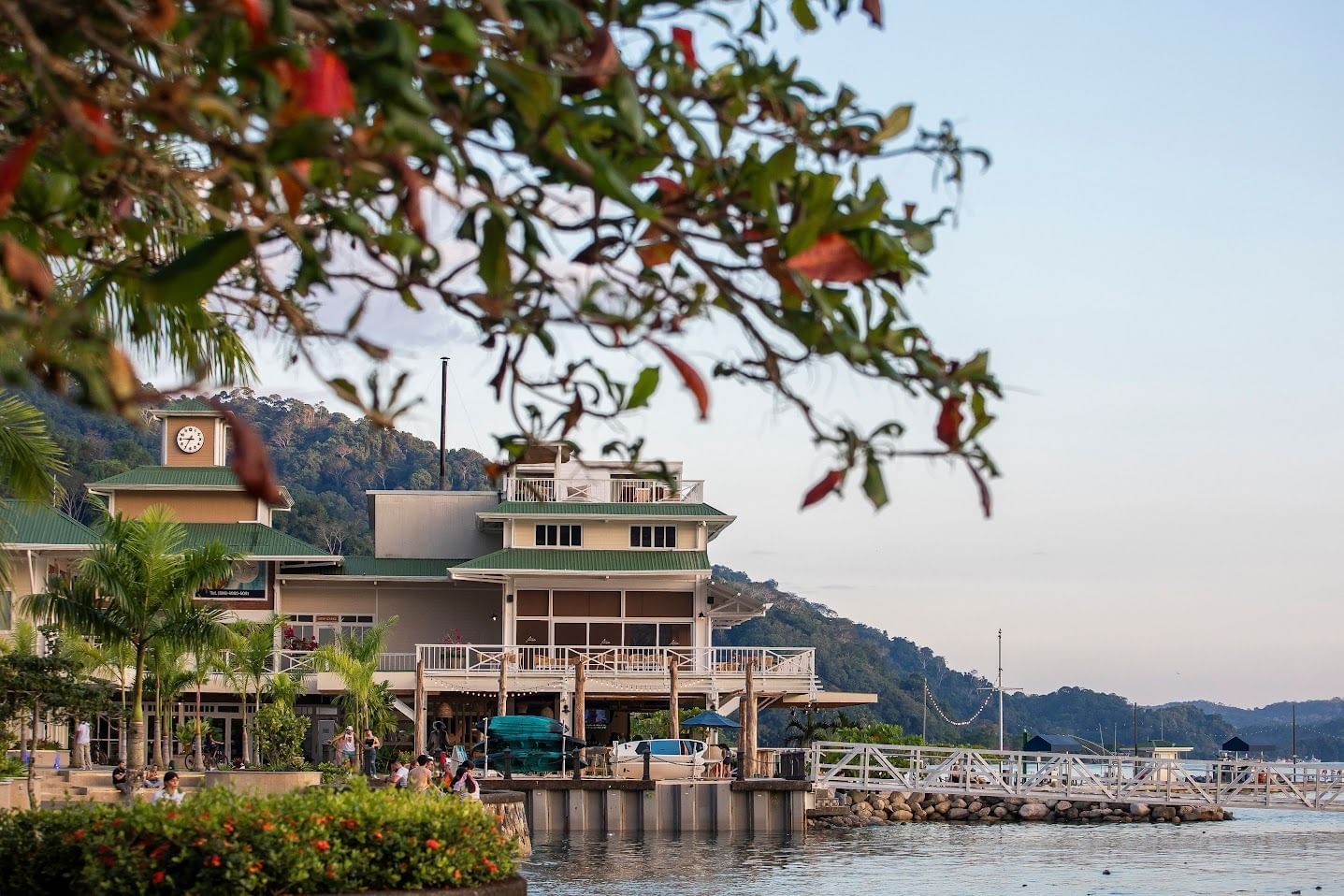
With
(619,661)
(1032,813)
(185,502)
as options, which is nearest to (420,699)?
(619,661)

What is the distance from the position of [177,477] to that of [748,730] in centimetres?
1657

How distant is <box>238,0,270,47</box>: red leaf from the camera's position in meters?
3.53

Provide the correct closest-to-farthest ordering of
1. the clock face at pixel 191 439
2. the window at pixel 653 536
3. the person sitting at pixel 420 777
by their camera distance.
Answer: the person sitting at pixel 420 777
the window at pixel 653 536
the clock face at pixel 191 439

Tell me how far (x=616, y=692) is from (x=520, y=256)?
3533cm

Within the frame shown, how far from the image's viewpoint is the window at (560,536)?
42.1 m

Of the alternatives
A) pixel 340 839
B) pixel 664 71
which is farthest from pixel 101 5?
pixel 340 839

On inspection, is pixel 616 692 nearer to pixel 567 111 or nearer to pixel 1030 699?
pixel 567 111

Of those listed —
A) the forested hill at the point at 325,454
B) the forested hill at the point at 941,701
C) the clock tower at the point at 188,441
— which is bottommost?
the forested hill at the point at 941,701

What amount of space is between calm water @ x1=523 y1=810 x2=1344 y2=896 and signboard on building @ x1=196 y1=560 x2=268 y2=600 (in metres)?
14.2

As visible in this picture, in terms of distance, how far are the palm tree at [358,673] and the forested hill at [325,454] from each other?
41.6 m

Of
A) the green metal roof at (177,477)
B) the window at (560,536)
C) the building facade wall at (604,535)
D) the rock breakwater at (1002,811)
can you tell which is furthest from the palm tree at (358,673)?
the rock breakwater at (1002,811)

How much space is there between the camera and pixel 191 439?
4341 centimetres

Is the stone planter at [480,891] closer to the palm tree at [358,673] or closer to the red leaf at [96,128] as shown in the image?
the red leaf at [96,128]

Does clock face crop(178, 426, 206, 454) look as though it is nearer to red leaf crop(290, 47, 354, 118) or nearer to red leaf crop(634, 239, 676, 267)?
red leaf crop(634, 239, 676, 267)
